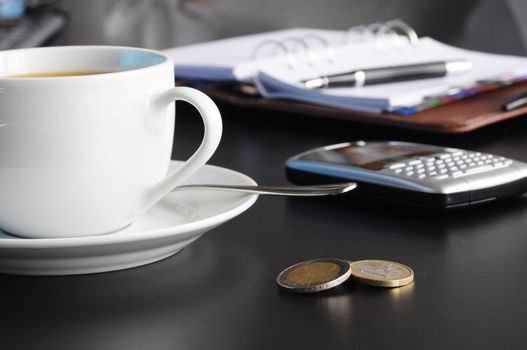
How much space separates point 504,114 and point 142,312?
0.58 metres

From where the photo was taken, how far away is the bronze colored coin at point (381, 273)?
0.55 m

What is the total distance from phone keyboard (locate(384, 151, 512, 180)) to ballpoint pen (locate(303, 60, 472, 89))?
368 millimetres

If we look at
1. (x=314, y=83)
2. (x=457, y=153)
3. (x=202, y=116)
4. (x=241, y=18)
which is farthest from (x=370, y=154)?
(x=241, y=18)

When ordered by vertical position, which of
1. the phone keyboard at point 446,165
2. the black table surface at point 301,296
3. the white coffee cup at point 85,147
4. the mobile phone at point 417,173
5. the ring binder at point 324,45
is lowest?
the black table surface at point 301,296

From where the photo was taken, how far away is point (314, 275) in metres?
0.56

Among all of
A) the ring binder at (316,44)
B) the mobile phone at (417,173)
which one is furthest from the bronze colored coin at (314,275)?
the ring binder at (316,44)

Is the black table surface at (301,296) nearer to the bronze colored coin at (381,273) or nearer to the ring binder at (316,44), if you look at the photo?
the bronze colored coin at (381,273)

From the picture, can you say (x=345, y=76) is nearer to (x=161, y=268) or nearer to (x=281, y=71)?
(x=281, y=71)

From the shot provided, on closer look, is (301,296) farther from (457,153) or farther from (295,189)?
(457,153)

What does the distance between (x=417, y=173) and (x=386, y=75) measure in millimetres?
449

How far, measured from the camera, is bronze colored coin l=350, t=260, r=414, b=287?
0.55m

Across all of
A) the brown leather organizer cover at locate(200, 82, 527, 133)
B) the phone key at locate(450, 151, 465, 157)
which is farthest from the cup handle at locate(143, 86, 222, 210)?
the brown leather organizer cover at locate(200, 82, 527, 133)

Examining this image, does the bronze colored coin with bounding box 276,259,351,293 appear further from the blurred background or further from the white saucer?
the blurred background

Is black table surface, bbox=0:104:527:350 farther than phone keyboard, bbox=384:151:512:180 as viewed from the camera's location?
No
